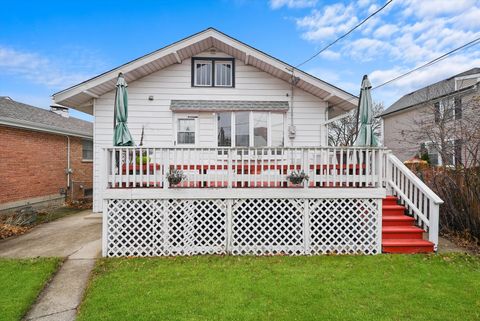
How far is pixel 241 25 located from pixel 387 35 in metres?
6.91

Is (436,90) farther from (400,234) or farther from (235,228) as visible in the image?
(235,228)

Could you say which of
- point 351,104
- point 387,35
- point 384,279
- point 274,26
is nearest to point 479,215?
point 384,279

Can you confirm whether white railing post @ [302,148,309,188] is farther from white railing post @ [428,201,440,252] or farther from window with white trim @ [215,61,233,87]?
window with white trim @ [215,61,233,87]

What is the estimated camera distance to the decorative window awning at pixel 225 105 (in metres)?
8.73

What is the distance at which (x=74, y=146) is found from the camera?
12641 millimetres

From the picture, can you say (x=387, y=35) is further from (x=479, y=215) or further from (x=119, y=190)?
(x=119, y=190)

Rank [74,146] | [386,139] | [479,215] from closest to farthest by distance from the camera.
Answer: [479,215]
[74,146]
[386,139]

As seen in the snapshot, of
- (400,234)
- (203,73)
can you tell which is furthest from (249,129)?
(400,234)

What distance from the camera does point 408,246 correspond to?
17.4 feet

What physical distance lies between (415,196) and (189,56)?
7.83 m

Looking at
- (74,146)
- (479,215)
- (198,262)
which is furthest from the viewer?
(74,146)

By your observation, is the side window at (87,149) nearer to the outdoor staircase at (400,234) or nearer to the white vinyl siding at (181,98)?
the white vinyl siding at (181,98)

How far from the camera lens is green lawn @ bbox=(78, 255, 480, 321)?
325cm

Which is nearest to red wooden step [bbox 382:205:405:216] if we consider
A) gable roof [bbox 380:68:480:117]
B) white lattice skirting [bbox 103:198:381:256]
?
white lattice skirting [bbox 103:198:381:256]
